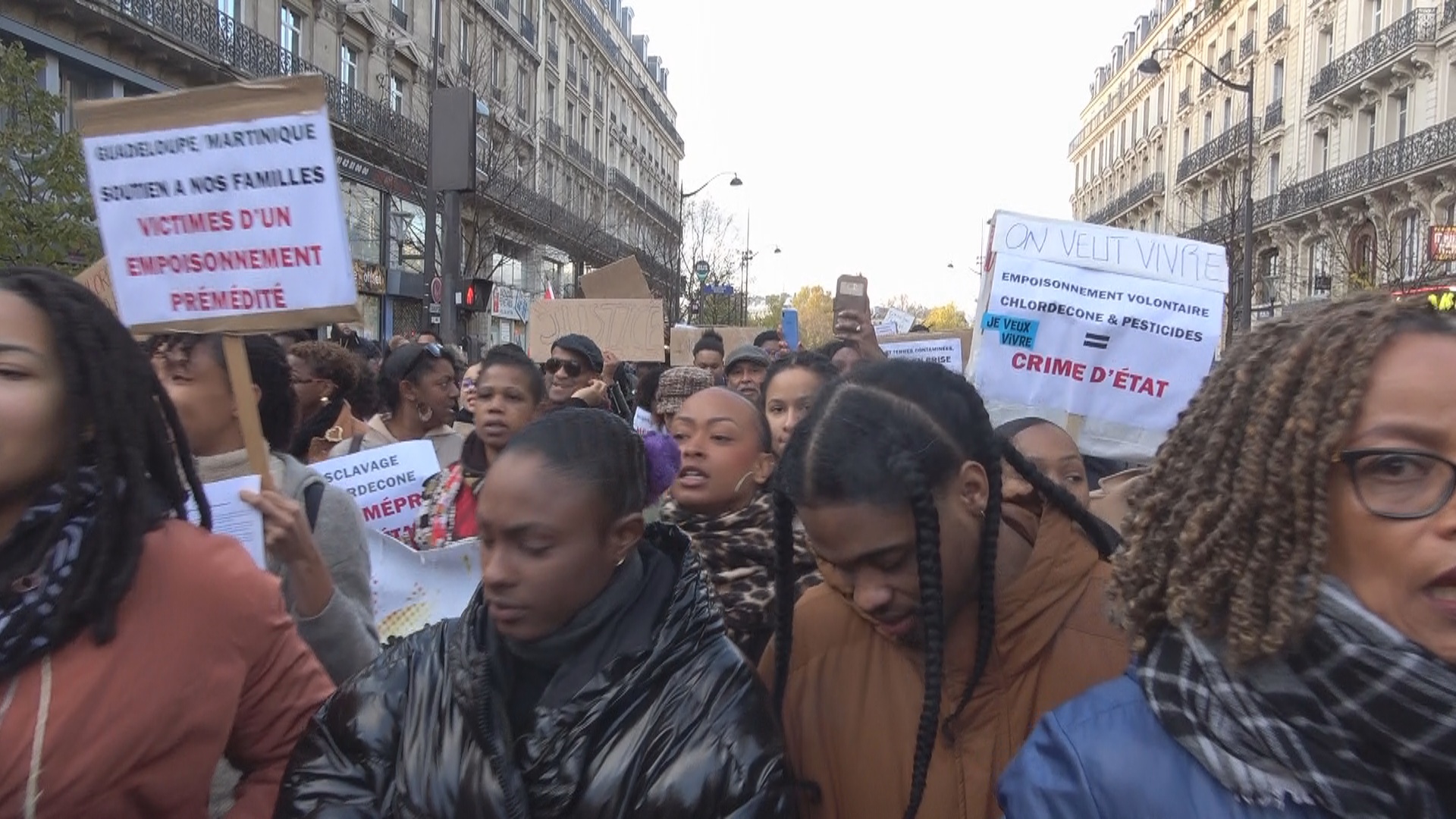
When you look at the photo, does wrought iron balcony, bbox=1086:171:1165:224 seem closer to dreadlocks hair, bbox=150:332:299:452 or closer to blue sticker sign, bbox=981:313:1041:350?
blue sticker sign, bbox=981:313:1041:350

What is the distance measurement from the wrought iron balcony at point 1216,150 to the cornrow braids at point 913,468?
4757 cm

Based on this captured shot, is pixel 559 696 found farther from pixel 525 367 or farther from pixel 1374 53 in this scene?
pixel 1374 53

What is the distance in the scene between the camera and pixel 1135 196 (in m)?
62.2

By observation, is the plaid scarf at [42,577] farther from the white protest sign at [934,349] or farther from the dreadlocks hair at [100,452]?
the white protest sign at [934,349]

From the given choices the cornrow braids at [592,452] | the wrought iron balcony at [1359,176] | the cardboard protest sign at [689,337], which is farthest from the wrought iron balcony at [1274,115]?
the cornrow braids at [592,452]

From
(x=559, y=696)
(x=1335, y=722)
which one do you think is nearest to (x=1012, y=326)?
(x=559, y=696)

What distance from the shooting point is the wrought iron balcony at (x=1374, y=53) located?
1205 inches

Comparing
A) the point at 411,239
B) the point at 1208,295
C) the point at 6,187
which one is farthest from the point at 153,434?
the point at 411,239

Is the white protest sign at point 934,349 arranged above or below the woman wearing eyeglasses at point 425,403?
above

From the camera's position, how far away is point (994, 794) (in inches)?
69.1

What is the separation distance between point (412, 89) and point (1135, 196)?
4591 centimetres

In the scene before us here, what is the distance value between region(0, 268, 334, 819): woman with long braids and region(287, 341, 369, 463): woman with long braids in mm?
2675

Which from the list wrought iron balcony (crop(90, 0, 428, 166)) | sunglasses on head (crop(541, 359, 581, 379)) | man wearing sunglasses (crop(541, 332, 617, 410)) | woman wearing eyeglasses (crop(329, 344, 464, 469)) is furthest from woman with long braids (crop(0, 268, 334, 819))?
wrought iron balcony (crop(90, 0, 428, 166))

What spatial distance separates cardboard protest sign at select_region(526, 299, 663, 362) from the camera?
956 cm
